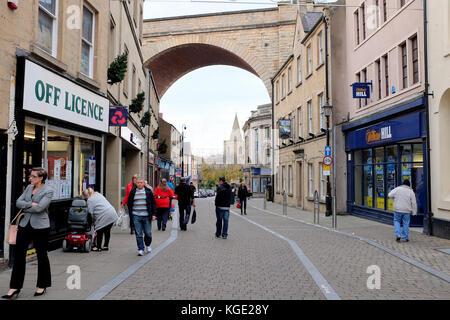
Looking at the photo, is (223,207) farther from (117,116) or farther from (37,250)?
(37,250)

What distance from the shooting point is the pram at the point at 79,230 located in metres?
8.85

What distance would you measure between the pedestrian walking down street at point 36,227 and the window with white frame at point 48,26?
4275mm

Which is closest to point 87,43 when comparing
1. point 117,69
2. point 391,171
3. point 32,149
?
point 117,69

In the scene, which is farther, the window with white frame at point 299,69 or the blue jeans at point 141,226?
the window with white frame at point 299,69

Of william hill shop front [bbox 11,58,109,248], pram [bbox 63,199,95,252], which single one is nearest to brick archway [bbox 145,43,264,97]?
william hill shop front [bbox 11,58,109,248]

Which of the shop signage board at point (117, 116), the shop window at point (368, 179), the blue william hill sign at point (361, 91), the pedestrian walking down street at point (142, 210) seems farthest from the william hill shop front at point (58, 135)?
the shop window at point (368, 179)

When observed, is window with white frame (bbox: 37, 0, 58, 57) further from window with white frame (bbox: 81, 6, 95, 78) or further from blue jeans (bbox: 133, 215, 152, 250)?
blue jeans (bbox: 133, 215, 152, 250)

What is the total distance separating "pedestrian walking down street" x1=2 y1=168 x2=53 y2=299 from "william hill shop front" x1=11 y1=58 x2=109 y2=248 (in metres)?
2.02

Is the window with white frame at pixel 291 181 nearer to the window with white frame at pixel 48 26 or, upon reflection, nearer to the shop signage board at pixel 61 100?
the shop signage board at pixel 61 100

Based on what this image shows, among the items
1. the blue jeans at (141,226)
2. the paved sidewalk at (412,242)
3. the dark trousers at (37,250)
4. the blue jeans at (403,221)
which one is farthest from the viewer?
the blue jeans at (403,221)

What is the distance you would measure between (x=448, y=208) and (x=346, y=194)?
28.5ft

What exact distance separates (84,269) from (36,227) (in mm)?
1954

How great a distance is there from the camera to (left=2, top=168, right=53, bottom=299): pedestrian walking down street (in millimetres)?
5352

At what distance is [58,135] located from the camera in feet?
31.2
